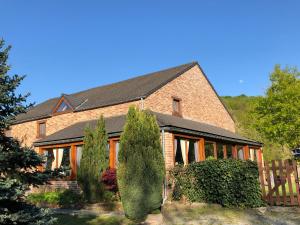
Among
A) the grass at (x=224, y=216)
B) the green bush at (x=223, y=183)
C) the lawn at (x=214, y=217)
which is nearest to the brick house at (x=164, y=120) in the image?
the green bush at (x=223, y=183)

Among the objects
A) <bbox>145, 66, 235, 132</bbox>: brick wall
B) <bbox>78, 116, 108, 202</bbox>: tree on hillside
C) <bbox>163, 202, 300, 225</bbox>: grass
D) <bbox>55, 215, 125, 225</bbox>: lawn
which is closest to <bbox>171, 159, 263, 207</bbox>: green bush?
<bbox>163, 202, 300, 225</bbox>: grass

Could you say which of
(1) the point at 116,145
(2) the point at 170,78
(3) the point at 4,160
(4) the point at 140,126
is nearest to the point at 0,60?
(3) the point at 4,160

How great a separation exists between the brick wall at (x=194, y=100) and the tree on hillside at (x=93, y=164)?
4981 mm

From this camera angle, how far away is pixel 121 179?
11.2 metres

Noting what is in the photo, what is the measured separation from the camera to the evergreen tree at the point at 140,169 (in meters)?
10.9

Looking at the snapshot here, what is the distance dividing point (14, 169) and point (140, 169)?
5311mm

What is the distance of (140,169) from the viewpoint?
36.3 feet

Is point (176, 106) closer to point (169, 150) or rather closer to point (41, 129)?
point (169, 150)

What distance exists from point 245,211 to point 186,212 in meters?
2.21

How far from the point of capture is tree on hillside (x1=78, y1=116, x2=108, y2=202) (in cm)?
1512

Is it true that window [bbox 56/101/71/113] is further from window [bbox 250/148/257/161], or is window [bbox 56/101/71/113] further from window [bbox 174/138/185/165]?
window [bbox 250/148/257/161]

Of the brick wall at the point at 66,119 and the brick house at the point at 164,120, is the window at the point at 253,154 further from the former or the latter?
the brick wall at the point at 66,119

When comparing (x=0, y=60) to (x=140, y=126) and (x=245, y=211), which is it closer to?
(x=140, y=126)

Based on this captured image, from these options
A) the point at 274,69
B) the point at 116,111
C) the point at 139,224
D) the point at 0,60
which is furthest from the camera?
the point at 274,69
